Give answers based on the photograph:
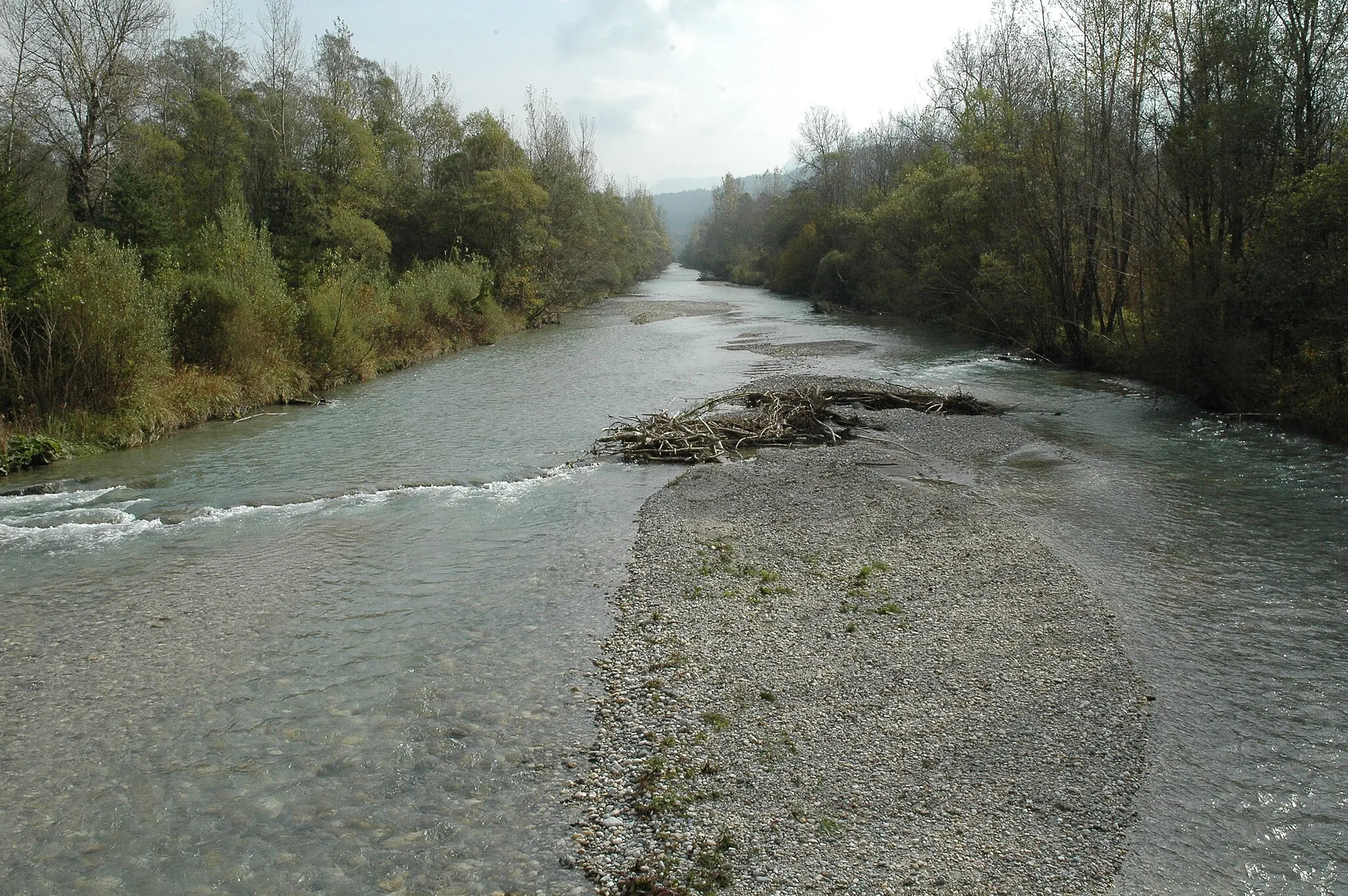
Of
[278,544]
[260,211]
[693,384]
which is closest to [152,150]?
[260,211]

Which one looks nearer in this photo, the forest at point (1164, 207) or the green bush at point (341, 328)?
the forest at point (1164, 207)

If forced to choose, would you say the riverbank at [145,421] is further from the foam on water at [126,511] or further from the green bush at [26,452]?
the foam on water at [126,511]

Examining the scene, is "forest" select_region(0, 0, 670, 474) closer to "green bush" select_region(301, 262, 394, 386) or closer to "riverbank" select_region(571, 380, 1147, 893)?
"green bush" select_region(301, 262, 394, 386)

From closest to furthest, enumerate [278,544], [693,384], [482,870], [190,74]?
[482,870], [278,544], [693,384], [190,74]

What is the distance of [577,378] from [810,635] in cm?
2303

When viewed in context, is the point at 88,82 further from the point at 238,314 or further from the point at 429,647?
the point at 429,647

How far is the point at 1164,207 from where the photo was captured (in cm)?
2428

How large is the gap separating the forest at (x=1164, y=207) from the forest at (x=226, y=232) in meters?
25.2

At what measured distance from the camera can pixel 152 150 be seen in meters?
36.7

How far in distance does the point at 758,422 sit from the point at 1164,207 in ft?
46.5

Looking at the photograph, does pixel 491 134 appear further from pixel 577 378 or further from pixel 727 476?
pixel 727 476

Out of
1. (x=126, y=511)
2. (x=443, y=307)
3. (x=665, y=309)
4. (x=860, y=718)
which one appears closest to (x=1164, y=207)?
(x=860, y=718)

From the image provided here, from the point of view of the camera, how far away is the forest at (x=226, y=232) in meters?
19.3

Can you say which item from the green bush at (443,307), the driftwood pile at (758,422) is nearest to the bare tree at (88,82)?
the green bush at (443,307)
